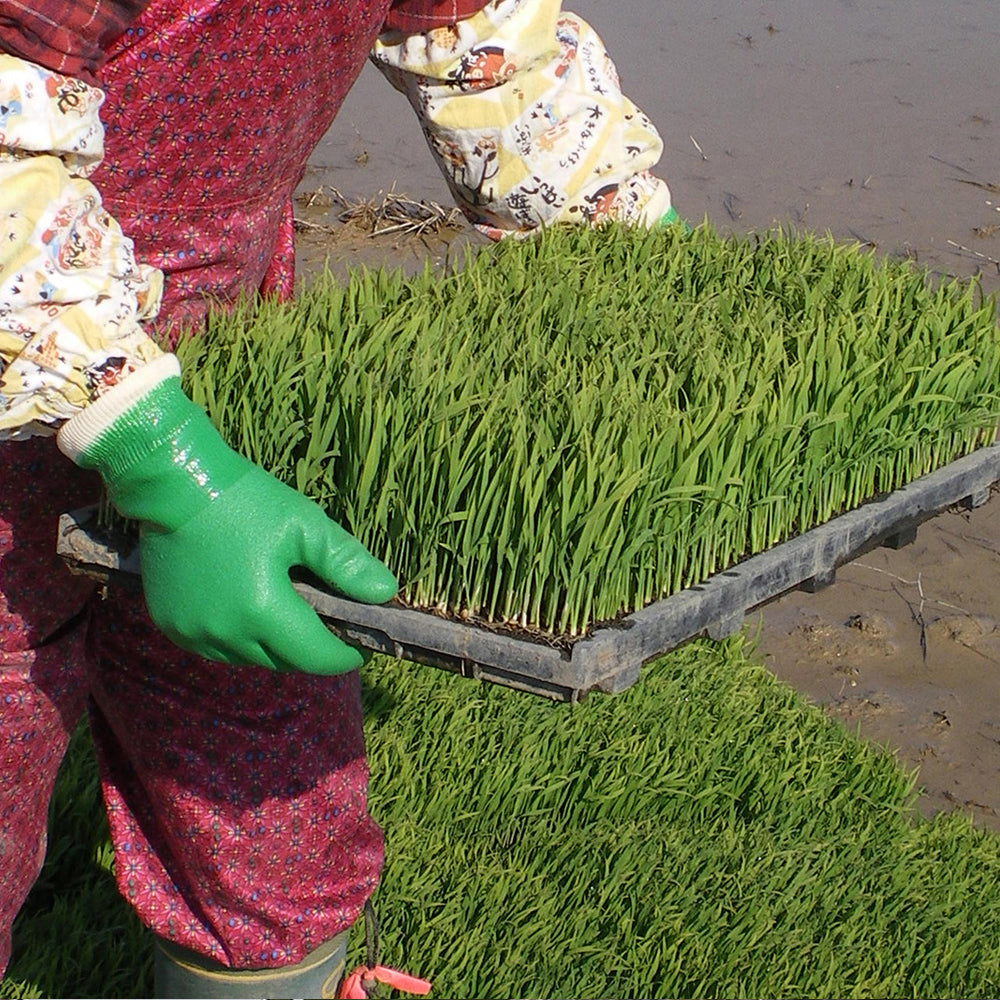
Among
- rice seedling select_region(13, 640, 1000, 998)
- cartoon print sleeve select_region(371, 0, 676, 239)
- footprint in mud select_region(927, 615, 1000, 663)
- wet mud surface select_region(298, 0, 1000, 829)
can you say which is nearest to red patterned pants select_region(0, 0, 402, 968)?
cartoon print sleeve select_region(371, 0, 676, 239)

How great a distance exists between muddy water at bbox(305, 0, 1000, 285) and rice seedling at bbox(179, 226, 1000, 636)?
2722 millimetres

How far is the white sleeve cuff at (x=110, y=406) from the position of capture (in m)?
1.29

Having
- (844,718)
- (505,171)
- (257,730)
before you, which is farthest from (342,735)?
(844,718)

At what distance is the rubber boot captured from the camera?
1.72 m

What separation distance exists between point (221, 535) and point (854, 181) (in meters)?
3.93

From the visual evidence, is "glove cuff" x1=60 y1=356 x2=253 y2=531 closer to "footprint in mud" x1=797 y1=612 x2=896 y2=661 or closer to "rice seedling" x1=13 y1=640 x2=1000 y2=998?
"rice seedling" x1=13 y1=640 x2=1000 y2=998

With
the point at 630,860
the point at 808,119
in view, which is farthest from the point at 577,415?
the point at 808,119

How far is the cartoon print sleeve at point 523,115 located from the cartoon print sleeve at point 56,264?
0.52 m

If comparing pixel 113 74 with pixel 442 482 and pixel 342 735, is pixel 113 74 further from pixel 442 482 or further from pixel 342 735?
pixel 342 735

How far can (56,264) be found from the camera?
1.27 m

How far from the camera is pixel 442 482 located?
4.70 ft

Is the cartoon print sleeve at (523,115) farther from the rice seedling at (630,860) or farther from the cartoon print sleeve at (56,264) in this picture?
the rice seedling at (630,860)

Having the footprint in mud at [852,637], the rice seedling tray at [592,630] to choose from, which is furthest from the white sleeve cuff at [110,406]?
the footprint in mud at [852,637]

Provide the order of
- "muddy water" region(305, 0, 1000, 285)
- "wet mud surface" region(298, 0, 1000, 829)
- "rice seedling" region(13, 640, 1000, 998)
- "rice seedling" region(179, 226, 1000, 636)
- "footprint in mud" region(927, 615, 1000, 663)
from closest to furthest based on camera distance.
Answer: "rice seedling" region(179, 226, 1000, 636) → "rice seedling" region(13, 640, 1000, 998) → "wet mud surface" region(298, 0, 1000, 829) → "footprint in mud" region(927, 615, 1000, 663) → "muddy water" region(305, 0, 1000, 285)
